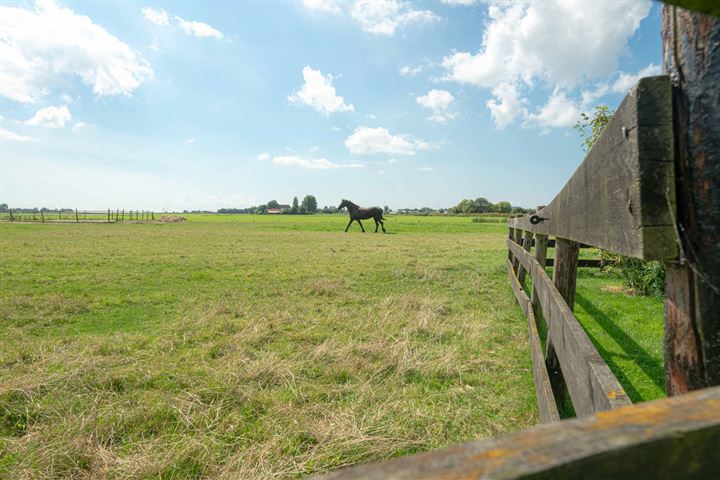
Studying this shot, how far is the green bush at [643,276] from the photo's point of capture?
665cm

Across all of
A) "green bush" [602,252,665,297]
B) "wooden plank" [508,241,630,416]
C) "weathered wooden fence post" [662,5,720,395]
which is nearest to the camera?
"weathered wooden fence post" [662,5,720,395]

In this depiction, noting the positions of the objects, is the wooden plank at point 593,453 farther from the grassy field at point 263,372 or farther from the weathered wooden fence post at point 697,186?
the grassy field at point 263,372

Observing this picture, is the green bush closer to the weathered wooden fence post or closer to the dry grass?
the dry grass

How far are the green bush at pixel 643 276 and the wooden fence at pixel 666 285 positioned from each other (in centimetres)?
645

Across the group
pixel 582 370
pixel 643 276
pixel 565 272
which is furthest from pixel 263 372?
pixel 643 276

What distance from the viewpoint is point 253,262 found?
12.6 metres

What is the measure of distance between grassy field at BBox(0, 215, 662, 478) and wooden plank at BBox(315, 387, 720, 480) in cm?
243

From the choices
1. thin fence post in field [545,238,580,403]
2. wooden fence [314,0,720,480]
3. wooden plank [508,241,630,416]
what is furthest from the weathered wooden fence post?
thin fence post in field [545,238,580,403]

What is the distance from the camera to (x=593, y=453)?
429 mm

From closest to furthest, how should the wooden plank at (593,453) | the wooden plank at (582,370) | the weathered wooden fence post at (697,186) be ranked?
1. the wooden plank at (593,453)
2. the weathered wooden fence post at (697,186)
3. the wooden plank at (582,370)

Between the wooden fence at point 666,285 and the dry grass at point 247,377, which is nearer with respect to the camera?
the wooden fence at point 666,285

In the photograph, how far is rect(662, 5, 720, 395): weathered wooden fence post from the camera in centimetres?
84

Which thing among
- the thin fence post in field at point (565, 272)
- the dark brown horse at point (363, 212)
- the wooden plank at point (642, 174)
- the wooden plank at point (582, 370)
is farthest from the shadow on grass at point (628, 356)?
the dark brown horse at point (363, 212)

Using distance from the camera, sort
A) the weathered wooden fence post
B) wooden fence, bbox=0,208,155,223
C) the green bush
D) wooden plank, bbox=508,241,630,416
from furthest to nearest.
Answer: wooden fence, bbox=0,208,155,223
the green bush
wooden plank, bbox=508,241,630,416
the weathered wooden fence post
